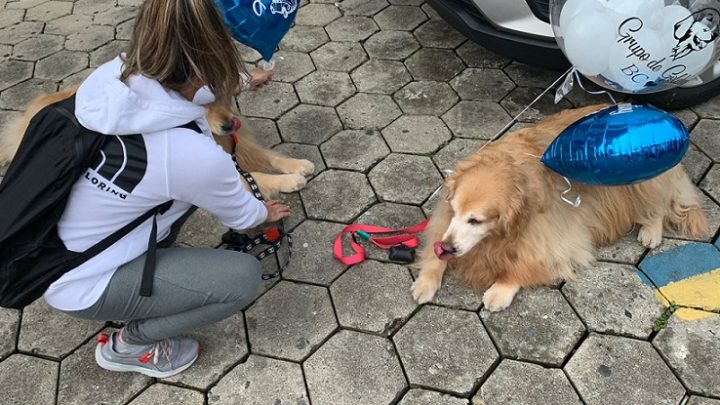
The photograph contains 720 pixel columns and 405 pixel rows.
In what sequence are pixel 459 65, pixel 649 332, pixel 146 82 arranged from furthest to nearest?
pixel 459 65 → pixel 649 332 → pixel 146 82

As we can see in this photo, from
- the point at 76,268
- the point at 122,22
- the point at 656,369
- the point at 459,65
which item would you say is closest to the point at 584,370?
the point at 656,369

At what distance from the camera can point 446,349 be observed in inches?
106

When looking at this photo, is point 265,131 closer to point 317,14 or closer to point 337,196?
point 337,196

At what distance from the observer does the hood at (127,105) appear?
1951 mm

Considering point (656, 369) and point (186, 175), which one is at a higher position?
point (186, 175)

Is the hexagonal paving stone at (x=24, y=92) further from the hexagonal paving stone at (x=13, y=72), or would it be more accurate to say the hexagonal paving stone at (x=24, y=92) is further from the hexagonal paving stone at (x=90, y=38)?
the hexagonal paving stone at (x=90, y=38)

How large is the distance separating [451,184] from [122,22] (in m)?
4.44

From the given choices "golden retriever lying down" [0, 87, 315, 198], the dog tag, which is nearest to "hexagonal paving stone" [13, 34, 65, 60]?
"golden retriever lying down" [0, 87, 315, 198]

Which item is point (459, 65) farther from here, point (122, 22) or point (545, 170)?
point (122, 22)

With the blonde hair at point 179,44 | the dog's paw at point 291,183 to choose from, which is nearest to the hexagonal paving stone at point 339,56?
the dog's paw at point 291,183

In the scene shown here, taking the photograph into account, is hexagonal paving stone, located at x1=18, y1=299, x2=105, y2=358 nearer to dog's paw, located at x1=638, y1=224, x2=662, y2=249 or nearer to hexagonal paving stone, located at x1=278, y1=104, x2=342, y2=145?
hexagonal paving stone, located at x1=278, y1=104, x2=342, y2=145

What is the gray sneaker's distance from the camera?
257 cm

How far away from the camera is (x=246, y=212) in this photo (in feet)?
8.16

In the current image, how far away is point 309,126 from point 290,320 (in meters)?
1.76
